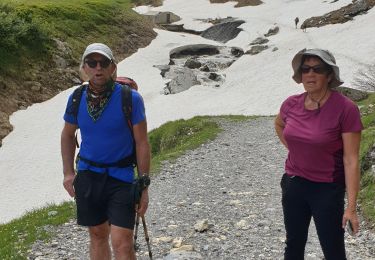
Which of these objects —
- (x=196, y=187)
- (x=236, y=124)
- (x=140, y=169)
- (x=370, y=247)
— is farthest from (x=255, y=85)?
(x=140, y=169)

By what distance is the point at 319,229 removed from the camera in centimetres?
570

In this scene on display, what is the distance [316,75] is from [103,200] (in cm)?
326

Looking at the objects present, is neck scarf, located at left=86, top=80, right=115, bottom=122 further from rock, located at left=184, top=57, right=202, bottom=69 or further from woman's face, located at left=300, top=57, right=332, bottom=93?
rock, located at left=184, top=57, right=202, bottom=69

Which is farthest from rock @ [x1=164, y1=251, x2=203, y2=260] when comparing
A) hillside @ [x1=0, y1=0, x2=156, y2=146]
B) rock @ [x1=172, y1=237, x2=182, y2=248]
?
hillside @ [x1=0, y1=0, x2=156, y2=146]

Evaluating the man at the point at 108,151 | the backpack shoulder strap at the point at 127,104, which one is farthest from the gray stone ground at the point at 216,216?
the backpack shoulder strap at the point at 127,104

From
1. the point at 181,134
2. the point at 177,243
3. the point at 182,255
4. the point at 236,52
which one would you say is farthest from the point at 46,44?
the point at 182,255

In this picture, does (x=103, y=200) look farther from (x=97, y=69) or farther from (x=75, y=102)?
(x=97, y=69)

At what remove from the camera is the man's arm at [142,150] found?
626cm

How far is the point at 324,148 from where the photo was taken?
5.49 meters

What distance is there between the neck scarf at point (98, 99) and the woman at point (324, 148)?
2.36m

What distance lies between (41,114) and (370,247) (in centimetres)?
3451

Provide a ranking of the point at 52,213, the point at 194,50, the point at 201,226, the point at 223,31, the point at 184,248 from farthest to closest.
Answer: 1. the point at 223,31
2. the point at 194,50
3. the point at 52,213
4. the point at 201,226
5. the point at 184,248

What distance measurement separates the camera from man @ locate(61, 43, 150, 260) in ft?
20.6

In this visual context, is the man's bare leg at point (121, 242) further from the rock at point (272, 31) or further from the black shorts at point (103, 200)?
the rock at point (272, 31)
